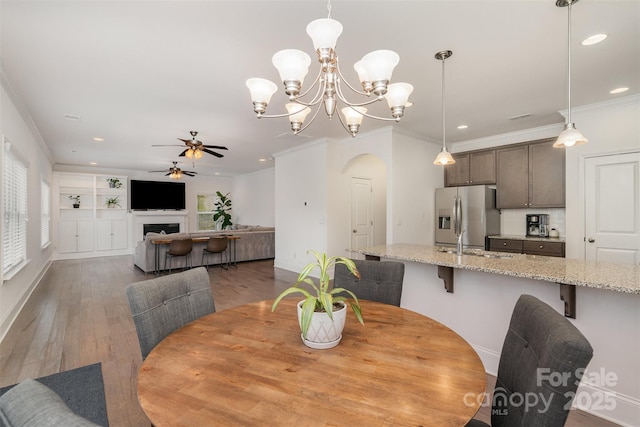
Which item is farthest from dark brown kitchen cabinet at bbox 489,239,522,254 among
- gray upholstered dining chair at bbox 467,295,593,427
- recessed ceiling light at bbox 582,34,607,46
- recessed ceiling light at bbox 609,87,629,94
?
gray upholstered dining chair at bbox 467,295,593,427

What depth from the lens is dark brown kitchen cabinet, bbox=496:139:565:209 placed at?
4410mm

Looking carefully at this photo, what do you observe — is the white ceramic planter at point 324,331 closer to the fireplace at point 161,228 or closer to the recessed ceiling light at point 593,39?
the recessed ceiling light at point 593,39

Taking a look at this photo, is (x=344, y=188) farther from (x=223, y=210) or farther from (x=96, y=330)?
(x=223, y=210)

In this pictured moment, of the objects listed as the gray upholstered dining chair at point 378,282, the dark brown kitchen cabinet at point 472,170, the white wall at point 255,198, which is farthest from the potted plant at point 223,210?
the gray upholstered dining chair at point 378,282

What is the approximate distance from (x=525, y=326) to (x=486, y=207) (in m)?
4.32

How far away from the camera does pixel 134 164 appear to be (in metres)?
8.27

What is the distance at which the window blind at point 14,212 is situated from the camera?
3260 millimetres

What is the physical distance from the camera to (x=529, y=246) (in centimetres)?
438

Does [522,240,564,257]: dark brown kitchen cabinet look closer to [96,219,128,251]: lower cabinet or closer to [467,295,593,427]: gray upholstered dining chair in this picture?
[467,295,593,427]: gray upholstered dining chair

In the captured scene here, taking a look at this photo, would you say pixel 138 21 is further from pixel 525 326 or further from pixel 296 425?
pixel 525 326

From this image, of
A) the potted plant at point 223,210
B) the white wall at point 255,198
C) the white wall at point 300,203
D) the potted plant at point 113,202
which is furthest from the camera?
the potted plant at point 223,210

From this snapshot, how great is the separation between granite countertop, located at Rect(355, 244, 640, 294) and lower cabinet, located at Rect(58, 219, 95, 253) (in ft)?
30.4

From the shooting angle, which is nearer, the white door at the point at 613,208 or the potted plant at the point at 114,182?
the white door at the point at 613,208

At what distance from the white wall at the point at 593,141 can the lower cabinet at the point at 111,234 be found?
10741 millimetres
